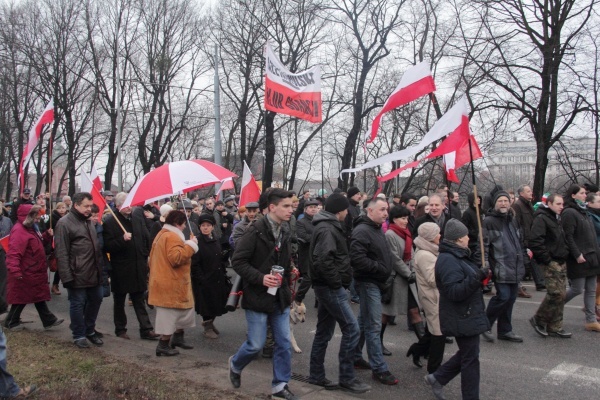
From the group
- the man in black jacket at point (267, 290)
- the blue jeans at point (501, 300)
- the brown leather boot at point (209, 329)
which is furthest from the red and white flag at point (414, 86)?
the brown leather boot at point (209, 329)

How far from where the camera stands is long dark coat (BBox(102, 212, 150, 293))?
711 cm

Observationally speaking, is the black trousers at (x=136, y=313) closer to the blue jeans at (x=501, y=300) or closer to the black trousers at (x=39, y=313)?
the black trousers at (x=39, y=313)

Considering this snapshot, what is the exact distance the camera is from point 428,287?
18.8 feet

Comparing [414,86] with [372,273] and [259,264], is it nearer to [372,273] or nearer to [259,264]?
[372,273]

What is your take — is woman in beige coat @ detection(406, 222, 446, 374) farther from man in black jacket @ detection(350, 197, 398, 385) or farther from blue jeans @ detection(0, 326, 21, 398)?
blue jeans @ detection(0, 326, 21, 398)

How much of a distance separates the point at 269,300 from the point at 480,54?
665 inches

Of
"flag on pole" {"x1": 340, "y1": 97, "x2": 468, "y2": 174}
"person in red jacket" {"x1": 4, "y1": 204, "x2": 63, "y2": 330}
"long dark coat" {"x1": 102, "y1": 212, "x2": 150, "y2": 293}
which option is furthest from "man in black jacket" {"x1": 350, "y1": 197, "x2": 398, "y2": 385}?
"person in red jacket" {"x1": 4, "y1": 204, "x2": 63, "y2": 330}

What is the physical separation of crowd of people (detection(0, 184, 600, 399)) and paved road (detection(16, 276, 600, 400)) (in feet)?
0.64

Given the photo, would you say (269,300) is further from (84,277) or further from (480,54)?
(480,54)

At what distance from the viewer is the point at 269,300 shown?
188 inches

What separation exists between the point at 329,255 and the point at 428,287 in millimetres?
1403

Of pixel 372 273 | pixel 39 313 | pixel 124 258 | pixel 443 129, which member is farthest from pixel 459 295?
pixel 39 313

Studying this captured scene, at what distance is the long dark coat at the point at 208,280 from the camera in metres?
7.16

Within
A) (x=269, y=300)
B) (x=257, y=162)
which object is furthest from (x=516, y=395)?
(x=257, y=162)
